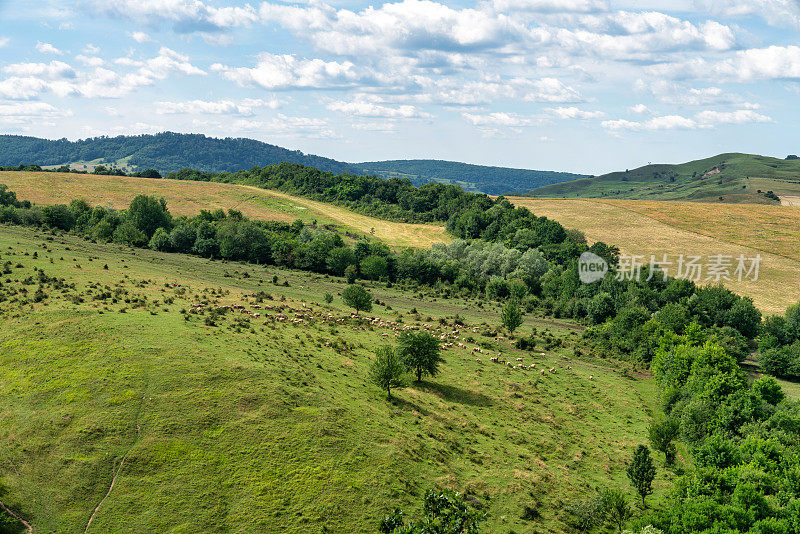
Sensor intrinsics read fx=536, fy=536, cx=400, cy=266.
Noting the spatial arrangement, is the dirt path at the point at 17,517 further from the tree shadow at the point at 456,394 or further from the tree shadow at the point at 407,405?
the tree shadow at the point at 456,394

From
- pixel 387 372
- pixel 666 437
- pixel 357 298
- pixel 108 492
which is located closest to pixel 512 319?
pixel 357 298

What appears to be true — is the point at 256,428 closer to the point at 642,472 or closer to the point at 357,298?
the point at 642,472

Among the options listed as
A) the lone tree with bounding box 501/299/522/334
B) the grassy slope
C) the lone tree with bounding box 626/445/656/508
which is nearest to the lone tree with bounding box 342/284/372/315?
the grassy slope

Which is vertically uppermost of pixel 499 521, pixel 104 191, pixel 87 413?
pixel 104 191

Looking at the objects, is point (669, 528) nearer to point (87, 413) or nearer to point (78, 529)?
point (78, 529)

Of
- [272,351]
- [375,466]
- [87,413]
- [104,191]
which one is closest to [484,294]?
[272,351]

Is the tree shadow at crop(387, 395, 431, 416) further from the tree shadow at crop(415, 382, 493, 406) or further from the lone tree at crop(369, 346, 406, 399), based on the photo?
the tree shadow at crop(415, 382, 493, 406)
